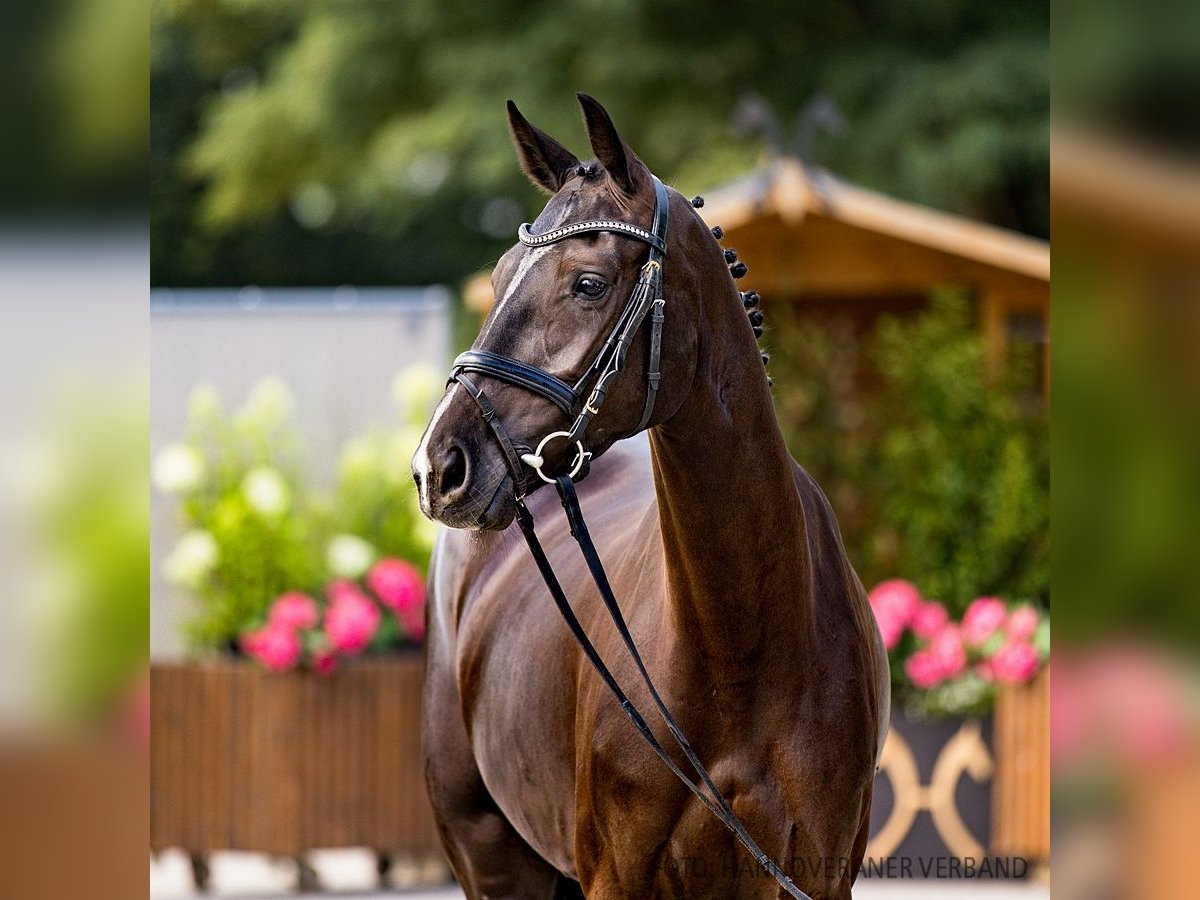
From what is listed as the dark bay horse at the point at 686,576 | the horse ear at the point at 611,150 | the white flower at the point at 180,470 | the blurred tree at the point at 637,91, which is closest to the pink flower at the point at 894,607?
the white flower at the point at 180,470

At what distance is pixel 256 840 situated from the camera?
659cm

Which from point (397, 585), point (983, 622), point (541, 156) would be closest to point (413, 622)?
point (397, 585)

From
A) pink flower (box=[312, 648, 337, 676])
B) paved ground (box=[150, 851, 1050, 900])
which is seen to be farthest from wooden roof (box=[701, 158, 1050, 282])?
paved ground (box=[150, 851, 1050, 900])

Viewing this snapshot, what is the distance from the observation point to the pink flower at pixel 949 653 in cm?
674

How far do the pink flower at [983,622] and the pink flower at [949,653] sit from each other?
0.22 feet

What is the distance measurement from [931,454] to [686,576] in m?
5.27

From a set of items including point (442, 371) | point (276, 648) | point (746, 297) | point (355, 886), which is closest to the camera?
point (746, 297)

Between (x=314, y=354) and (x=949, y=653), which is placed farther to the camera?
(x=314, y=354)

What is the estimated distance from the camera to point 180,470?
22.9 feet

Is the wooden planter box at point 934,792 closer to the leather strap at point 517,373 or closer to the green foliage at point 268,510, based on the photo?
the green foliage at point 268,510

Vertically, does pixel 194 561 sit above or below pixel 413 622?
above

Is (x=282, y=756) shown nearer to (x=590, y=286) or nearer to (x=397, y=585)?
(x=397, y=585)
